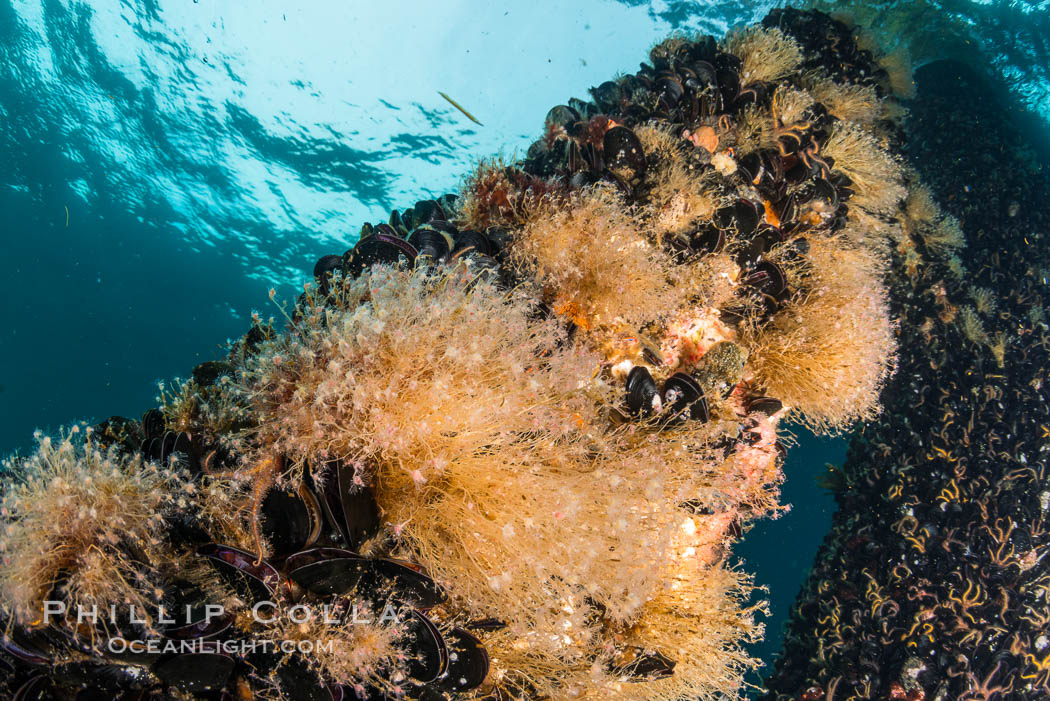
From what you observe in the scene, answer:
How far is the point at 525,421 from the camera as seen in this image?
2982 mm

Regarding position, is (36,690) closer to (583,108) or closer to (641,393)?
(641,393)

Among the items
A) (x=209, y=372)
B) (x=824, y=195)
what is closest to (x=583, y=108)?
(x=824, y=195)

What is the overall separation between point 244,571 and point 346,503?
52cm

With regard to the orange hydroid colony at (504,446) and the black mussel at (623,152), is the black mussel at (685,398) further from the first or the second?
the black mussel at (623,152)

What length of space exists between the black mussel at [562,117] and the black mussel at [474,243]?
2.23 metres

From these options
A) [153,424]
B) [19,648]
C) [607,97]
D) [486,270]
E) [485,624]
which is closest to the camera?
[19,648]

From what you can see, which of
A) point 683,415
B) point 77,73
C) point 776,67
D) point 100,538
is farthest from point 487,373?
point 77,73

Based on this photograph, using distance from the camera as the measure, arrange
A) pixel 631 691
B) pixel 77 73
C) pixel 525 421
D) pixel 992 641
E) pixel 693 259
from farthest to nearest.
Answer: pixel 77 73, pixel 992 641, pixel 693 259, pixel 631 691, pixel 525 421

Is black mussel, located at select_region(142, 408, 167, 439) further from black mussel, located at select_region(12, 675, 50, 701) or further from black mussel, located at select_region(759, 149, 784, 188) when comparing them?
black mussel, located at select_region(759, 149, 784, 188)

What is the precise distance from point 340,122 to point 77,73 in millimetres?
12376

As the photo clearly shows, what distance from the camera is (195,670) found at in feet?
7.00

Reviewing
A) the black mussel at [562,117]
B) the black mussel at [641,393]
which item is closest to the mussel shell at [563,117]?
the black mussel at [562,117]

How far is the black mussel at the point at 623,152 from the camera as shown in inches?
186

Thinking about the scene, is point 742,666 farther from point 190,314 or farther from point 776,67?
point 190,314
